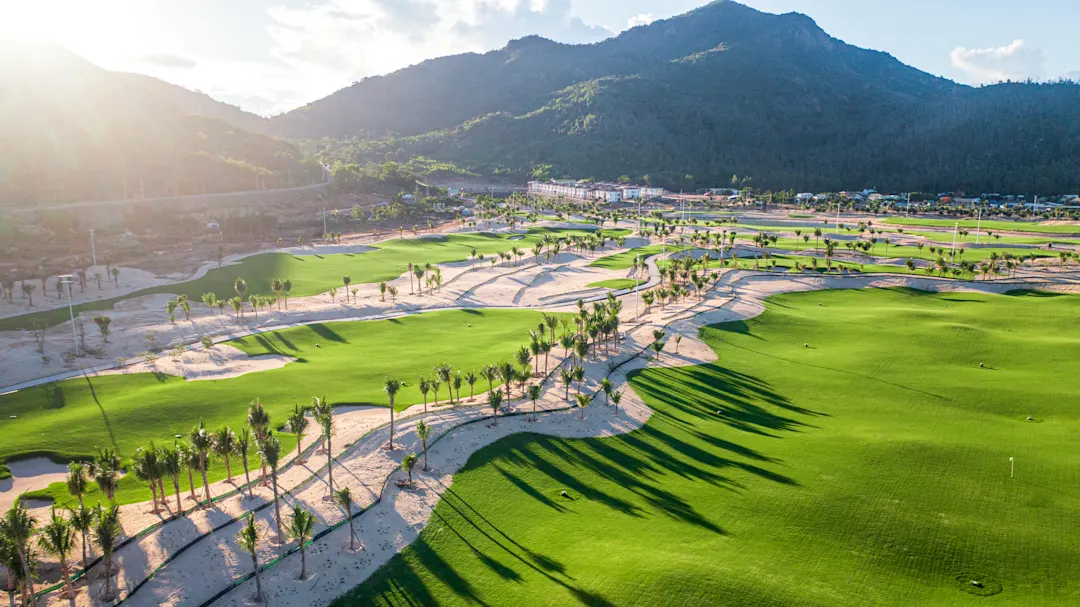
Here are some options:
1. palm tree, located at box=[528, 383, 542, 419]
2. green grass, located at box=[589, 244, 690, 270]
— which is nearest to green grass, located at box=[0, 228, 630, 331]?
green grass, located at box=[589, 244, 690, 270]

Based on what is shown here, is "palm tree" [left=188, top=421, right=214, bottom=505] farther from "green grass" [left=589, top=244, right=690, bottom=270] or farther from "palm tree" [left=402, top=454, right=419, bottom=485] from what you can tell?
"green grass" [left=589, top=244, right=690, bottom=270]

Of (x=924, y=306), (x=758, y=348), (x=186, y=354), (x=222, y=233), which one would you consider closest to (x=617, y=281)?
(x=758, y=348)

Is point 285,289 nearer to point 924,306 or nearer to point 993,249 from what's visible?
point 924,306

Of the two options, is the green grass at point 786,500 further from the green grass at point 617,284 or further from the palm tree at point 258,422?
the green grass at point 617,284

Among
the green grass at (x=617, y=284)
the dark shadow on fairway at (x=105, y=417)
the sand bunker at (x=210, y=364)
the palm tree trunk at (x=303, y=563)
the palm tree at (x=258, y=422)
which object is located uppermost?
the green grass at (x=617, y=284)

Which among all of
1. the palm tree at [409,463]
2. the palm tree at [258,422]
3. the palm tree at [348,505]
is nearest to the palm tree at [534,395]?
the palm tree at [409,463]
